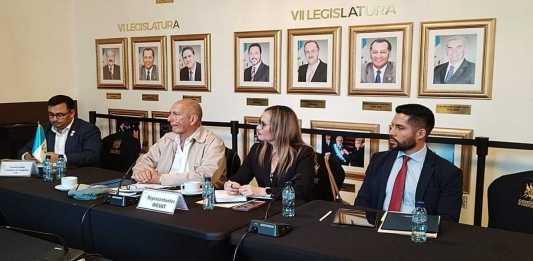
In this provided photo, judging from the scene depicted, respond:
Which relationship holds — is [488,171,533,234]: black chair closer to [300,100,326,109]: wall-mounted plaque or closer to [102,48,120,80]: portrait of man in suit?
[300,100,326,109]: wall-mounted plaque

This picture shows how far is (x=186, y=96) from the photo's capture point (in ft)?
16.5

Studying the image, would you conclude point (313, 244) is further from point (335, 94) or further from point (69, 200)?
point (335, 94)

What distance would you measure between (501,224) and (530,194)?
204 mm

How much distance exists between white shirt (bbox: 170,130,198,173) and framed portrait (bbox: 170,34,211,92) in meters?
1.52

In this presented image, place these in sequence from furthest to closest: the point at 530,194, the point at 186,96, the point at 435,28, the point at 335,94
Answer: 1. the point at 186,96
2. the point at 335,94
3. the point at 435,28
4. the point at 530,194

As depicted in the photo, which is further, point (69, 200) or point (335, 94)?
point (335, 94)

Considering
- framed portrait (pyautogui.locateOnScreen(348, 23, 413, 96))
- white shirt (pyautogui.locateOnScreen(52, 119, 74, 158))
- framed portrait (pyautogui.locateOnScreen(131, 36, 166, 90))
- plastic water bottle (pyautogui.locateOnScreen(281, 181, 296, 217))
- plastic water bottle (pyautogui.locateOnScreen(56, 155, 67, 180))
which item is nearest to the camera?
plastic water bottle (pyautogui.locateOnScreen(281, 181, 296, 217))

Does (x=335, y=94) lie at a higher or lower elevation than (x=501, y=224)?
higher

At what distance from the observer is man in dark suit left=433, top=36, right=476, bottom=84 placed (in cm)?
354

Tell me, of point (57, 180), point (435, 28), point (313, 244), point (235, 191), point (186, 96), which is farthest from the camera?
point (186, 96)

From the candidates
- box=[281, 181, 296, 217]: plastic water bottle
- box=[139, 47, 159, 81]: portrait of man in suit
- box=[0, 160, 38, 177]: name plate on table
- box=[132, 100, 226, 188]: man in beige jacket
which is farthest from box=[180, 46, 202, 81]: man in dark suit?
box=[281, 181, 296, 217]: plastic water bottle

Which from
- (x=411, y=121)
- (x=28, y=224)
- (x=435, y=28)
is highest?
(x=435, y=28)

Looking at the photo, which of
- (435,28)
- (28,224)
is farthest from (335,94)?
(28,224)

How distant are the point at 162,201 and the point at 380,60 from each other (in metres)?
2.23
